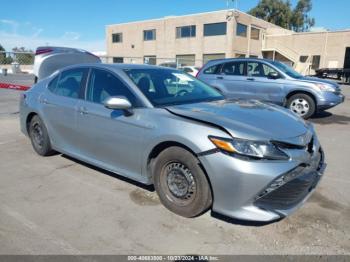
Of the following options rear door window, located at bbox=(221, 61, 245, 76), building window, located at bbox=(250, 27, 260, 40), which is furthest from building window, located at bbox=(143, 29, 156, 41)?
rear door window, located at bbox=(221, 61, 245, 76)

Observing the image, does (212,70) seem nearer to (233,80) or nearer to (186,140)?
(233,80)

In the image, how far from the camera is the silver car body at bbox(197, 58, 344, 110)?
27.6 feet

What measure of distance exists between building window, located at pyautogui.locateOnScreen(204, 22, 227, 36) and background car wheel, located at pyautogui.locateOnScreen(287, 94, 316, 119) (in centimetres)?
2750

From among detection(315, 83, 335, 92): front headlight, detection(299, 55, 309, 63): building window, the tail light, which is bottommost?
detection(315, 83, 335, 92): front headlight

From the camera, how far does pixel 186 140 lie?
3064 millimetres

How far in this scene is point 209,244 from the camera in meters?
2.84

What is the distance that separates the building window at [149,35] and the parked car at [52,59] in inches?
1391

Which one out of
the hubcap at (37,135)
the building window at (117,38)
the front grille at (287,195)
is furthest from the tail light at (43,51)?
the building window at (117,38)

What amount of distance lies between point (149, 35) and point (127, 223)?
4066 centimetres

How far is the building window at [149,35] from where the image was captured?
40.8 meters

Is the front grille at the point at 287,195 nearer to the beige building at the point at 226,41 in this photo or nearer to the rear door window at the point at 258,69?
the rear door window at the point at 258,69

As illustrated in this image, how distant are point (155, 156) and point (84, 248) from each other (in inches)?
46.7

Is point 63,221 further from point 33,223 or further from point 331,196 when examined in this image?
point 331,196

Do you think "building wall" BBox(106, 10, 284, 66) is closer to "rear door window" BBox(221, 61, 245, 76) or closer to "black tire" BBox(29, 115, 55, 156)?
"rear door window" BBox(221, 61, 245, 76)
